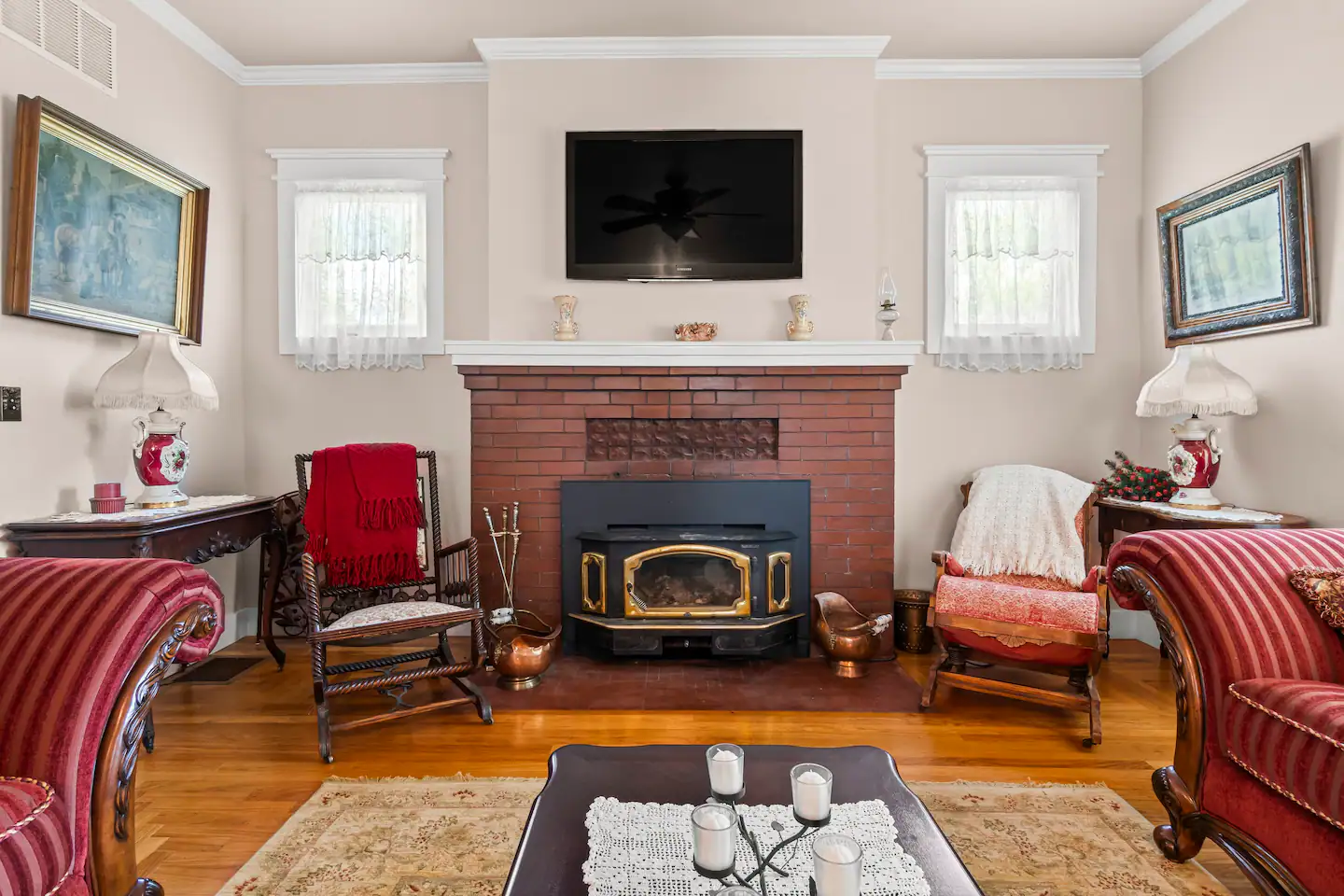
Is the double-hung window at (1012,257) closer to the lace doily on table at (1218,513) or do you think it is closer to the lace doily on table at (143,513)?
the lace doily on table at (1218,513)

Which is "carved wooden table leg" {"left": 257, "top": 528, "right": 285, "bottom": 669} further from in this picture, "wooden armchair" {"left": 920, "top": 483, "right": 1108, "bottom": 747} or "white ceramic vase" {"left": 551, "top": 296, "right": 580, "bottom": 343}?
"wooden armchair" {"left": 920, "top": 483, "right": 1108, "bottom": 747}

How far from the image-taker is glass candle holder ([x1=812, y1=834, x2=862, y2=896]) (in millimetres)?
954

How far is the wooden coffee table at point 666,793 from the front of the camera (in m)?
1.16

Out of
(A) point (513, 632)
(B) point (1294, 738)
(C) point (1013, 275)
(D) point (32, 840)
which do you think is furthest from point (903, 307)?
(D) point (32, 840)

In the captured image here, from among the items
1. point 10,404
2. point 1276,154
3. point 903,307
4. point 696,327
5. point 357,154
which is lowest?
point 10,404

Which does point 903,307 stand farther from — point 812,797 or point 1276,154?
point 812,797

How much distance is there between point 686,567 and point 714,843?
226 centimetres

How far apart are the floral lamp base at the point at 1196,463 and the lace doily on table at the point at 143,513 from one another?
3.85 metres

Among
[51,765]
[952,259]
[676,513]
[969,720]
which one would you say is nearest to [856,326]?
[952,259]

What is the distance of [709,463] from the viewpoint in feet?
11.1

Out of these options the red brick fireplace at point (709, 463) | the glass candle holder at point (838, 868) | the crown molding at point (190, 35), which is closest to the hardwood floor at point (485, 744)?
the red brick fireplace at point (709, 463)

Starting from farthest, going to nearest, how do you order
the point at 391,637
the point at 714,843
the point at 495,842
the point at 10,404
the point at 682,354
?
the point at 682,354, the point at 391,637, the point at 10,404, the point at 495,842, the point at 714,843

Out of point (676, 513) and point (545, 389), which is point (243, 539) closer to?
point (545, 389)

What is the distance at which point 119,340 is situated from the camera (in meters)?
2.93
